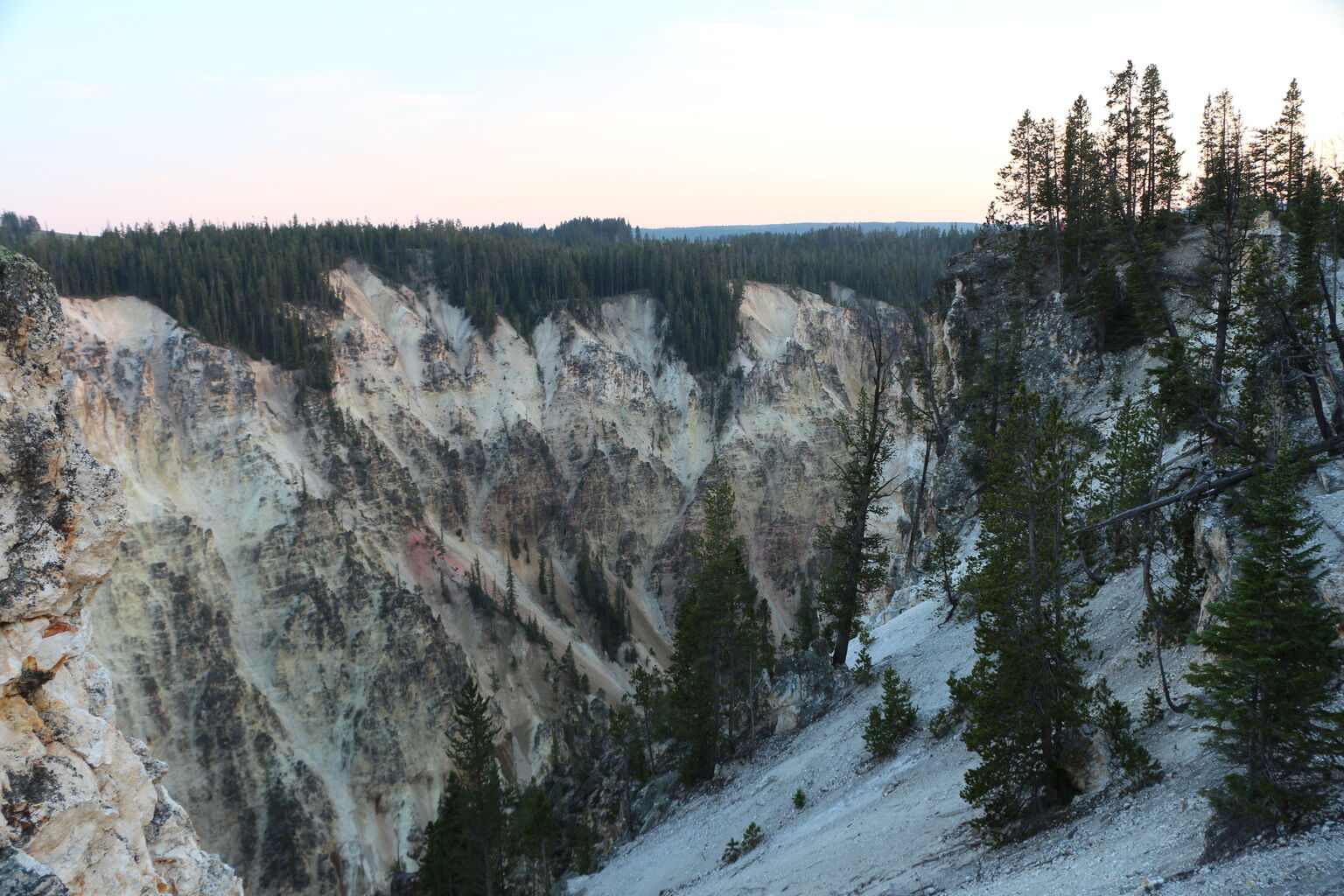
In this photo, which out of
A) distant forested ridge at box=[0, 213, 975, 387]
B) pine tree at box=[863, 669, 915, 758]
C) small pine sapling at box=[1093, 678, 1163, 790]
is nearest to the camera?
small pine sapling at box=[1093, 678, 1163, 790]

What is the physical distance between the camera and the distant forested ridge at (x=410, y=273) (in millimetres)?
67062

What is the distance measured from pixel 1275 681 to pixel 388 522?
207 ft

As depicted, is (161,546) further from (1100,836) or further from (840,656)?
(1100,836)

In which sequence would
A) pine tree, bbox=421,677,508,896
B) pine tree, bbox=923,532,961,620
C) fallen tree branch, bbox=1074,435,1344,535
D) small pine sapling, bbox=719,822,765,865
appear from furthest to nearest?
pine tree, bbox=421,677,508,896
pine tree, bbox=923,532,961,620
small pine sapling, bbox=719,822,765,865
fallen tree branch, bbox=1074,435,1344,535

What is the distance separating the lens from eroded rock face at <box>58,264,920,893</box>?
49469mm

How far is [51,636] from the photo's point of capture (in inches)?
351


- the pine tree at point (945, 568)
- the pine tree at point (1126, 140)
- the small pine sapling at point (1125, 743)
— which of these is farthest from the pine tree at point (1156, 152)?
the small pine sapling at point (1125, 743)

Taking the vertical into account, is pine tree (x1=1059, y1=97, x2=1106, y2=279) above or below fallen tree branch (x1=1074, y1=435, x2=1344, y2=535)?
above

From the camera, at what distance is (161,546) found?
52.3m

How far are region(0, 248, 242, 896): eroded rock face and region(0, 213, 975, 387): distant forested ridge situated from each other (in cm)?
4576

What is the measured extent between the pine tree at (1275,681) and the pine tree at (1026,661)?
9.98 ft

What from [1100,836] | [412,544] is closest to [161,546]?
[412,544]

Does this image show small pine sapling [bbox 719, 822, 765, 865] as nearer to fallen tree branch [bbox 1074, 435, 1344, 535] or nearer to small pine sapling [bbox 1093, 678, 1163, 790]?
small pine sapling [bbox 1093, 678, 1163, 790]

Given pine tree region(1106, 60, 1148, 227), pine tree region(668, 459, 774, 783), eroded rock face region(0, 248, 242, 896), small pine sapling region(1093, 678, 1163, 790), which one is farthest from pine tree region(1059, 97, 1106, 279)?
eroded rock face region(0, 248, 242, 896)
